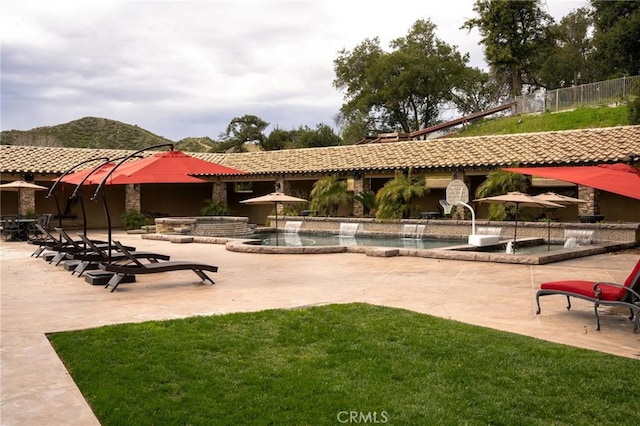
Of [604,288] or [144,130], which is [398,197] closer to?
[604,288]

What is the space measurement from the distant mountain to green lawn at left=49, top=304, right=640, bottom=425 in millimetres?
57897

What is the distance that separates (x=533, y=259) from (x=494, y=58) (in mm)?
38494

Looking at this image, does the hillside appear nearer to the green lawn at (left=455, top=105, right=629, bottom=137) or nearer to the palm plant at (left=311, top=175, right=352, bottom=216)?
the green lawn at (left=455, top=105, right=629, bottom=137)

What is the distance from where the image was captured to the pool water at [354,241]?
690 inches

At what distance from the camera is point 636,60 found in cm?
3684

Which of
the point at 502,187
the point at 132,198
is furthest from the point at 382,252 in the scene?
the point at 132,198

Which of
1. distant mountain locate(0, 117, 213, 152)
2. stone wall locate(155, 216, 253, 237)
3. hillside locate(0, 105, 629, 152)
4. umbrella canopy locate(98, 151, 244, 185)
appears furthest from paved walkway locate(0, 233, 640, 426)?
distant mountain locate(0, 117, 213, 152)

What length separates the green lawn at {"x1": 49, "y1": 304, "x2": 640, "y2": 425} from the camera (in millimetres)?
3873

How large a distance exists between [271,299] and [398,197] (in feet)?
45.8

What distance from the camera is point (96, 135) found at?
64875 millimetres

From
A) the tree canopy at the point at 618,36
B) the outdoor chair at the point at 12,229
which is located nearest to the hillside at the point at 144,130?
the tree canopy at the point at 618,36

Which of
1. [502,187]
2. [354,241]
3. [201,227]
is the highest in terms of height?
[502,187]

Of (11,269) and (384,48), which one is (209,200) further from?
(384,48)

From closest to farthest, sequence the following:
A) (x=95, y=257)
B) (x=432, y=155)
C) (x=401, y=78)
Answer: (x=95, y=257), (x=432, y=155), (x=401, y=78)
